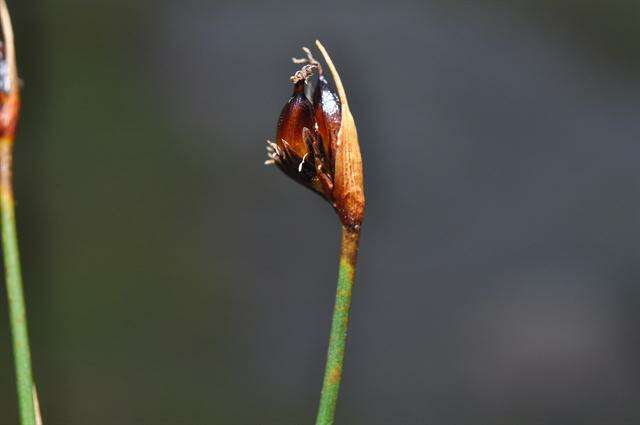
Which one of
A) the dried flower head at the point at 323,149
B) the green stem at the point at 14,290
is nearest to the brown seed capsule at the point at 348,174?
the dried flower head at the point at 323,149

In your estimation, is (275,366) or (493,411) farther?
(275,366)

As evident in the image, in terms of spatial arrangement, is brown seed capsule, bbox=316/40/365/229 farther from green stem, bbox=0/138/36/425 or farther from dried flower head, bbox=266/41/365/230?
green stem, bbox=0/138/36/425

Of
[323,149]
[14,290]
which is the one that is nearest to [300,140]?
[323,149]

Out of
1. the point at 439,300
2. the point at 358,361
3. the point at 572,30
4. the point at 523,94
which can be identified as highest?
the point at 572,30

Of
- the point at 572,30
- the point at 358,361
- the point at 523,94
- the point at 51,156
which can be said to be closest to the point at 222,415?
the point at 358,361

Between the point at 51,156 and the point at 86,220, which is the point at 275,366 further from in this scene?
the point at 51,156

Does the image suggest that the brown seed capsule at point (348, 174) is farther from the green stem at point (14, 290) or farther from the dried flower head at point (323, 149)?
the green stem at point (14, 290)

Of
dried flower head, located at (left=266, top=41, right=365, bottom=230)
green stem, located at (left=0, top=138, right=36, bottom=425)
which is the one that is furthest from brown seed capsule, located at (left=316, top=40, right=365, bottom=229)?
green stem, located at (left=0, top=138, right=36, bottom=425)
